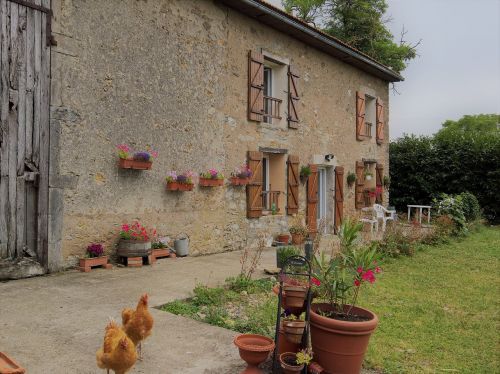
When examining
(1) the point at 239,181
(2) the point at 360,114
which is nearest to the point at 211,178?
(1) the point at 239,181

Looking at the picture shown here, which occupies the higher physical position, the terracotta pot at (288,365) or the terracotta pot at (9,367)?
the terracotta pot at (9,367)

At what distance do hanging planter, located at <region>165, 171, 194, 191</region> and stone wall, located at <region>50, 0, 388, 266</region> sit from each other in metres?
0.13

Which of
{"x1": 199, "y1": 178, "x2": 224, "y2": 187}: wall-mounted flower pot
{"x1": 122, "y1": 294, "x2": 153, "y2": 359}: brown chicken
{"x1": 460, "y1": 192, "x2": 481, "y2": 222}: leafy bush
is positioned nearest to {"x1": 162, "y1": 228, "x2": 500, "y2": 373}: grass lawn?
{"x1": 122, "y1": 294, "x2": 153, "y2": 359}: brown chicken

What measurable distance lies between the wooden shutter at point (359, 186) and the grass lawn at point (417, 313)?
212 inches

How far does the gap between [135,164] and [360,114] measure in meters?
7.94

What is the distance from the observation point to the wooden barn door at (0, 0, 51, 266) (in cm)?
536

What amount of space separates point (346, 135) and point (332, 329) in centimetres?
985

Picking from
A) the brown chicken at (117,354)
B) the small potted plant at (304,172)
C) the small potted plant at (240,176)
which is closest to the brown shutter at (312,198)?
the small potted plant at (304,172)

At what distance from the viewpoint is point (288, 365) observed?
8.86 ft

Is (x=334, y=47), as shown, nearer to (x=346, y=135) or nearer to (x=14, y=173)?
(x=346, y=135)

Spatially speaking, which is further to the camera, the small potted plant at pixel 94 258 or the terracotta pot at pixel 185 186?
the terracotta pot at pixel 185 186

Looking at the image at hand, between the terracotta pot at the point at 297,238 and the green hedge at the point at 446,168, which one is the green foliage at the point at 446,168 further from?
the terracotta pot at the point at 297,238

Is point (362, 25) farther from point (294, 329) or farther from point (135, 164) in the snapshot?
point (294, 329)

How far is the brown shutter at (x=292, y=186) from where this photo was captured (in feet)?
32.6
